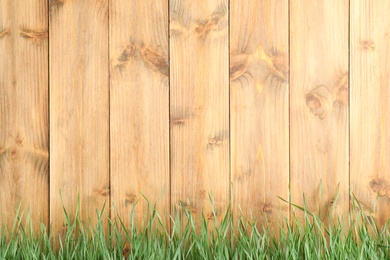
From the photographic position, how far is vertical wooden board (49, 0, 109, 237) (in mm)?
1307

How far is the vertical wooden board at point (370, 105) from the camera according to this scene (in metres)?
1.29

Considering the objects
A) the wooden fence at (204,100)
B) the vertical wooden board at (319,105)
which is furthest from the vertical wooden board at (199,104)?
the vertical wooden board at (319,105)

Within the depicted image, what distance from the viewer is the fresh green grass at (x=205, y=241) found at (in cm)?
122

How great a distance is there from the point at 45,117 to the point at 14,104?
9 cm

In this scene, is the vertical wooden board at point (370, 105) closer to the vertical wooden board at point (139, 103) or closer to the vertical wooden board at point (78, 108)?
the vertical wooden board at point (139, 103)

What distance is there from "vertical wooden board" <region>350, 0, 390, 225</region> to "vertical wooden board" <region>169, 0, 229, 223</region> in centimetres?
35

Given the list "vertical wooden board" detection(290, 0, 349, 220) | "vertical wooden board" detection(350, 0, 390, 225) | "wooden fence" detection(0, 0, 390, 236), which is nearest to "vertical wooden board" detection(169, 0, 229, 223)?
"wooden fence" detection(0, 0, 390, 236)

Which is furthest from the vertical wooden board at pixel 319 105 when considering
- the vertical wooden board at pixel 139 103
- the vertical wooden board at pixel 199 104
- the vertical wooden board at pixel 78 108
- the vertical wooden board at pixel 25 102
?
the vertical wooden board at pixel 25 102

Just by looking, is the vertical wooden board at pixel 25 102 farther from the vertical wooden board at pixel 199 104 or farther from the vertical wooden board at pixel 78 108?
the vertical wooden board at pixel 199 104

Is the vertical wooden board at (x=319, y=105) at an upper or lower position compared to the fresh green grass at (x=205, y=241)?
upper

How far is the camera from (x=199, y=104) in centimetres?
131

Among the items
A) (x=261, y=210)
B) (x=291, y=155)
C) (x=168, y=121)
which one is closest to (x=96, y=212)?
(x=168, y=121)

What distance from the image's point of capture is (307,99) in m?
1.30

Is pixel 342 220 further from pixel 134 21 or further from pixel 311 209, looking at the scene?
pixel 134 21
